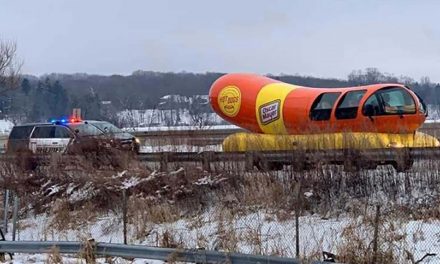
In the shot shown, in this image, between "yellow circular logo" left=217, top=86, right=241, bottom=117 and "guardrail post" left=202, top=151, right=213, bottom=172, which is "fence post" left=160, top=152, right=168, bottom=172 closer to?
"guardrail post" left=202, top=151, right=213, bottom=172

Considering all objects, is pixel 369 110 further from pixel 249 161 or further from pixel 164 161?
pixel 164 161

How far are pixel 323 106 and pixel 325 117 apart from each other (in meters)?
0.31

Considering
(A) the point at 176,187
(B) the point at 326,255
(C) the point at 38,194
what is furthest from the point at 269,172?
(C) the point at 38,194

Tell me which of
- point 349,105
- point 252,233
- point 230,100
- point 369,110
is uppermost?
point 230,100

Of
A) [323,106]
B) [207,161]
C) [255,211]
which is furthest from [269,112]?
[255,211]

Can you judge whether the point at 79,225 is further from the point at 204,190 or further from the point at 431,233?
the point at 431,233

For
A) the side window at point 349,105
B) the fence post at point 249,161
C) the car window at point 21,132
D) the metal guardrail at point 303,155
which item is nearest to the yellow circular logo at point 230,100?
the side window at point 349,105

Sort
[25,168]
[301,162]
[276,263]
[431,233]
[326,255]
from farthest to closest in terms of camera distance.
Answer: [25,168] → [301,162] → [431,233] → [326,255] → [276,263]

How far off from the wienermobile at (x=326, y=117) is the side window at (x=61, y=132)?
5.79 meters

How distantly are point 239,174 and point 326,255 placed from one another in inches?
200

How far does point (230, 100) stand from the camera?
59.6 feet

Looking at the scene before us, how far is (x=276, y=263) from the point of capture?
333 inches

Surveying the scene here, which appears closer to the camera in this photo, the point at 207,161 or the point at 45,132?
the point at 207,161

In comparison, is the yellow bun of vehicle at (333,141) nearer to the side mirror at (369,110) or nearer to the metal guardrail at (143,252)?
the side mirror at (369,110)
